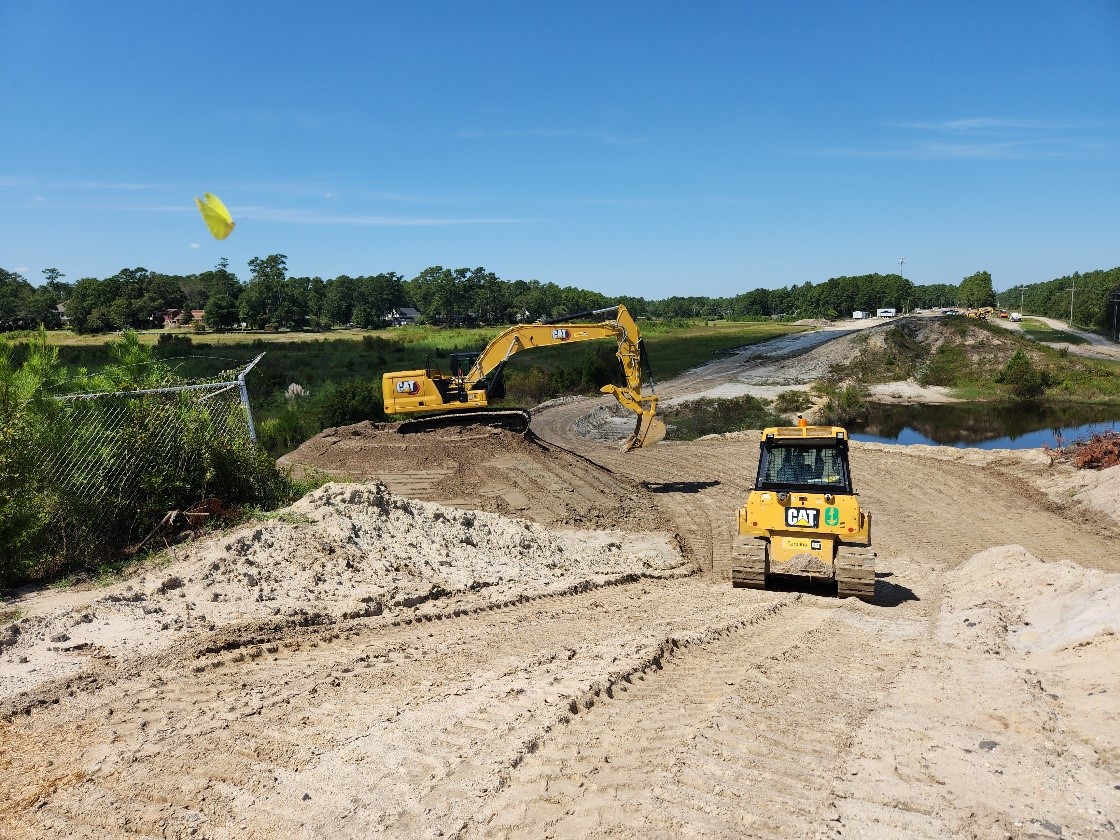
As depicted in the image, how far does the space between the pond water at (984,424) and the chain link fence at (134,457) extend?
90.9 ft

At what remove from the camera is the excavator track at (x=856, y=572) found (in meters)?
9.77

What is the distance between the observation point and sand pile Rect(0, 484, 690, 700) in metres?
6.49

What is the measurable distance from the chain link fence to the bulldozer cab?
7.36m

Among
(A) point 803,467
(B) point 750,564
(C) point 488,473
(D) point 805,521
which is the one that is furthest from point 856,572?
(C) point 488,473

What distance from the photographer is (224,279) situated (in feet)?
251

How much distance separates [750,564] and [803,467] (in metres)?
1.65

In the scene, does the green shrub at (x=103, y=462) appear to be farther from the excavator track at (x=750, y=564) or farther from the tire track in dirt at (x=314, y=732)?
the excavator track at (x=750, y=564)

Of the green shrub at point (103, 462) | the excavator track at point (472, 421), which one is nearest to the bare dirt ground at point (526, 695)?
the green shrub at point (103, 462)

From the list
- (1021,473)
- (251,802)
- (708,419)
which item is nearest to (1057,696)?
(251,802)

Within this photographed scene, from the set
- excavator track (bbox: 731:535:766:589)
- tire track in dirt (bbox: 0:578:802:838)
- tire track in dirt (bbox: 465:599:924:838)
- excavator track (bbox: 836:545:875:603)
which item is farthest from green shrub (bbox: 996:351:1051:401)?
tire track in dirt (bbox: 0:578:802:838)

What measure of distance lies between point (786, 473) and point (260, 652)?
7438 millimetres

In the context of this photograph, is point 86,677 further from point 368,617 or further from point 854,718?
point 854,718

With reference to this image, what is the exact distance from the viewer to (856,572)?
32.1 ft

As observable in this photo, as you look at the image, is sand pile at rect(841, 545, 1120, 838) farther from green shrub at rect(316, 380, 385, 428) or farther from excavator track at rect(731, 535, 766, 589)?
green shrub at rect(316, 380, 385, 428)
